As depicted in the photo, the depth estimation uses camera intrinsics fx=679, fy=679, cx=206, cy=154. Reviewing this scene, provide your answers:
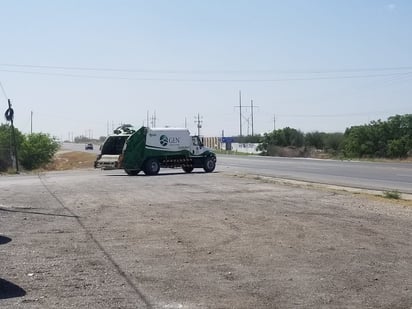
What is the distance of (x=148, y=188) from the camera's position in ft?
84.6

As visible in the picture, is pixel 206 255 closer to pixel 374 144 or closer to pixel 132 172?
pixel 132 172

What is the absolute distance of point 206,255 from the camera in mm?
10211

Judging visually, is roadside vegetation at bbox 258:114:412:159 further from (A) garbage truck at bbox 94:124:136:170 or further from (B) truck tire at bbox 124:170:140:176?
(B) truck tire at bbox 124:170:140:176

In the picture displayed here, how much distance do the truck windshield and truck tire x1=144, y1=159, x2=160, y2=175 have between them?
3.48m

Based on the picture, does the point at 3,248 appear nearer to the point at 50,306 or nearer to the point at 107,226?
the point at 107,226

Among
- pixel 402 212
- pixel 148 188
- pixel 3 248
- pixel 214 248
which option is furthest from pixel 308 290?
pixel 148 188

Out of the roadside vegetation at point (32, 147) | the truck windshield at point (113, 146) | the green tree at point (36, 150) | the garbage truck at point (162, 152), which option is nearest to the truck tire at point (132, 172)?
the garbage truck at point (162, 152)

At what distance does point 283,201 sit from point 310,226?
5.86m

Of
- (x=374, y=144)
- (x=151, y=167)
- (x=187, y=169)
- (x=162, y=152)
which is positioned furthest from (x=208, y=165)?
(x=374, y=144)

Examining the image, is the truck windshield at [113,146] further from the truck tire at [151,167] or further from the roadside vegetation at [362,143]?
the roadside vegetation at [362,143]

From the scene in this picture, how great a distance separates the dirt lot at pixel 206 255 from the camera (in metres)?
7.61

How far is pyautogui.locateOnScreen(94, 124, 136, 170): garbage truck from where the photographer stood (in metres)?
41.9

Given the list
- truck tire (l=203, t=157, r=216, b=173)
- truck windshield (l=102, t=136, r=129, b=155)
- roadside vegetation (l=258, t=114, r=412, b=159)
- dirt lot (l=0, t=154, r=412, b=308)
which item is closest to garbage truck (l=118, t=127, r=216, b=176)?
truck tire (l=203, t=157, r=216, b=173)

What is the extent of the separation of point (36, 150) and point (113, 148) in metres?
38.3
